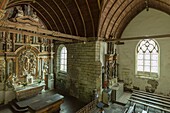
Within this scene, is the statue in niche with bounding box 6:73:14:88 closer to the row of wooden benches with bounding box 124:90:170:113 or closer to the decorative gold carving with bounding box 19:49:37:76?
the decorative gold carving with bounding box 19:49:37:76

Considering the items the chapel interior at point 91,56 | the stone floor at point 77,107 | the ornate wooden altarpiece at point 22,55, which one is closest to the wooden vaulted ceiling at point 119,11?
the chapel interior at point 91,56

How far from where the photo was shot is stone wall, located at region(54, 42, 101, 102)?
20.0 ft

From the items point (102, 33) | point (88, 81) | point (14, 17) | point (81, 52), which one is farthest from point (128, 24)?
point (14, 17)

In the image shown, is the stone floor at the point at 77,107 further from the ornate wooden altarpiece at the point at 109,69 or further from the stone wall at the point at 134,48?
the stone wall at the point at 134,48

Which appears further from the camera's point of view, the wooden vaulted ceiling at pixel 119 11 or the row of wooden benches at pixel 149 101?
the wooden vaulted ceiling at pixel 119 11

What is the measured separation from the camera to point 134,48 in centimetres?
758

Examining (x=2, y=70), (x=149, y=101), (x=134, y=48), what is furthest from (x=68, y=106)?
(x=134, y=48)

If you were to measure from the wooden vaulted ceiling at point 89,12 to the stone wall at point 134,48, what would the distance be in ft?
1.69

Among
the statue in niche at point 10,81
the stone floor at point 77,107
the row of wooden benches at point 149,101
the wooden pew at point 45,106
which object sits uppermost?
the statue in niche at point 10,81

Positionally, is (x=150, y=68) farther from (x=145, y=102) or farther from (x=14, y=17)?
(x=14, y=17)

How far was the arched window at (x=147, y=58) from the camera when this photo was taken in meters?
6.91

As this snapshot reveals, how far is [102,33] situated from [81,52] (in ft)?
5.61

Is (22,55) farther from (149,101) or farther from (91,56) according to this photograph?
(149,101)

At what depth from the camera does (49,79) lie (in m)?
8.30
